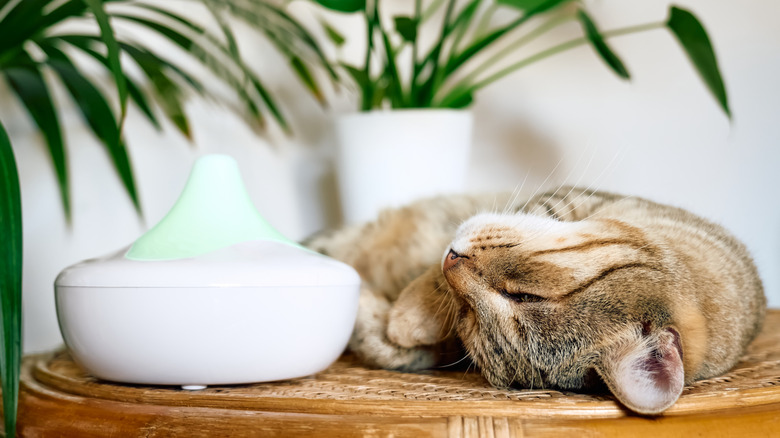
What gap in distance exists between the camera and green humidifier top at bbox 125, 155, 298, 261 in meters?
0.65

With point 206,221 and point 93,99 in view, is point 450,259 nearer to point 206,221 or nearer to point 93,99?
point 206,221

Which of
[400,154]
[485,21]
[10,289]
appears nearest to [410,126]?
[400,154]

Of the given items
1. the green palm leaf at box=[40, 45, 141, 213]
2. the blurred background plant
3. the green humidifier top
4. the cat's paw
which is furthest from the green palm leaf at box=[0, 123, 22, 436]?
the blurred background plant

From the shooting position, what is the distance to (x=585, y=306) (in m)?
0.67

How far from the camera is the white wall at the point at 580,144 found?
133 centimetres

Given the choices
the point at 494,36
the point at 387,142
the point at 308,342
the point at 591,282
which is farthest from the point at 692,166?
the point at 308,342

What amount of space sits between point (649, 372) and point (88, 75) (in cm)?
129

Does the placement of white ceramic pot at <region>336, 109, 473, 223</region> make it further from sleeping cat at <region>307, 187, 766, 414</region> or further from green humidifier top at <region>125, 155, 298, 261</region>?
green humidifier top at <region>125, 155, 298, 261</region>

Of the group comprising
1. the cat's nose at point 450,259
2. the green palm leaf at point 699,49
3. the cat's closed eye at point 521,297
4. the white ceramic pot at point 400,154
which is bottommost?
the cat's closed eye at point 521,297

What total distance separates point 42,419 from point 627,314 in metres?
0.67

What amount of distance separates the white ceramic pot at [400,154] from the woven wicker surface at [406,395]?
582 mm

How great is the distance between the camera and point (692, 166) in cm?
146

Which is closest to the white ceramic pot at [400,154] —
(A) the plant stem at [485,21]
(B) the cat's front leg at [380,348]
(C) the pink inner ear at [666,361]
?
(A) the plant stem at [485,21]

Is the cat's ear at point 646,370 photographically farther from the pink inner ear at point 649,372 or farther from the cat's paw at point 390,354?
the cat's paw at point 390,354
